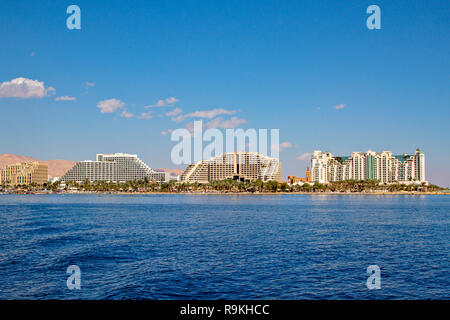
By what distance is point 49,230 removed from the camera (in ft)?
153

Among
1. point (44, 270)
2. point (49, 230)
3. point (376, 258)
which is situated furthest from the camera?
point (49, 230)

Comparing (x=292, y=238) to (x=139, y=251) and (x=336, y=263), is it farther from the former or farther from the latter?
(x=139, y=251)

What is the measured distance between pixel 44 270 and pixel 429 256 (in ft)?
85.3

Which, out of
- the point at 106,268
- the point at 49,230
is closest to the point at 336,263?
the point at 106,268

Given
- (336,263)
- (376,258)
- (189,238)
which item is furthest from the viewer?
(189,238)

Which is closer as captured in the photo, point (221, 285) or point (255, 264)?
point (221, 285)

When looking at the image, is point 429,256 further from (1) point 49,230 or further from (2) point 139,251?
(1) point 49,230

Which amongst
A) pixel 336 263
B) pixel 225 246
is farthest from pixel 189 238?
pixel 336 263
